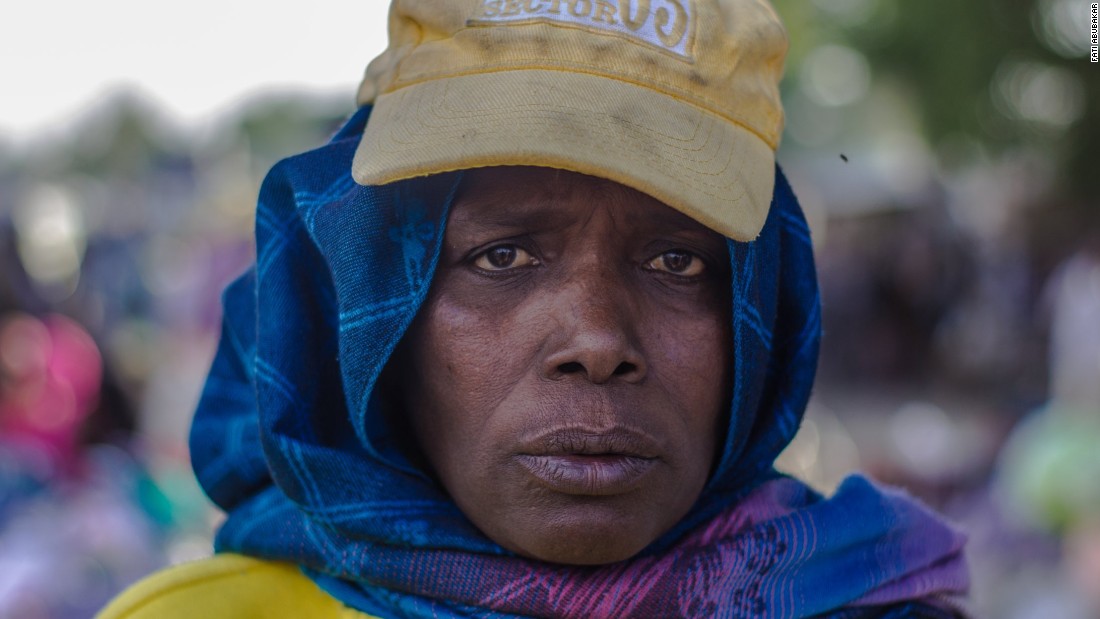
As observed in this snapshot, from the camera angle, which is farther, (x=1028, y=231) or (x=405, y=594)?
(x=1028, y=231)

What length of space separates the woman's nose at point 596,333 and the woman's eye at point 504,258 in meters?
0.10

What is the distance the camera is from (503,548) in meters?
1.67

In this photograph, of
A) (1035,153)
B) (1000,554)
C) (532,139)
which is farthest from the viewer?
(1035,153)

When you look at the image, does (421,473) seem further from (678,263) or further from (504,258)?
(678,263)

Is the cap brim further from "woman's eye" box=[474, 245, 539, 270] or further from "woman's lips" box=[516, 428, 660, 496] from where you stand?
"woman's lips" box=[516, 428, 660, 496]

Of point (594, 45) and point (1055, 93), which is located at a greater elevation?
point (594, 45)

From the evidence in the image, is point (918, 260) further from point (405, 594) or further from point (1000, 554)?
point (405, 594)

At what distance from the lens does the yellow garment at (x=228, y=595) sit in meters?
1.67

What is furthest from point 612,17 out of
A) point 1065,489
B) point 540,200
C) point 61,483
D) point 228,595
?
point 61,483

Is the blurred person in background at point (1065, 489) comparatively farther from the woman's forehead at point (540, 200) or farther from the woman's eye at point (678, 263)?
the woman's forehead at point (540, 200)

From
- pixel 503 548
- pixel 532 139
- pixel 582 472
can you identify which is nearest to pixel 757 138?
pixel 532 139

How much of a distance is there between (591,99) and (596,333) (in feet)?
1.15

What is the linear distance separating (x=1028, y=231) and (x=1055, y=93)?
2605mm

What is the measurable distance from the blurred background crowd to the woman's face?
71 centimetres
